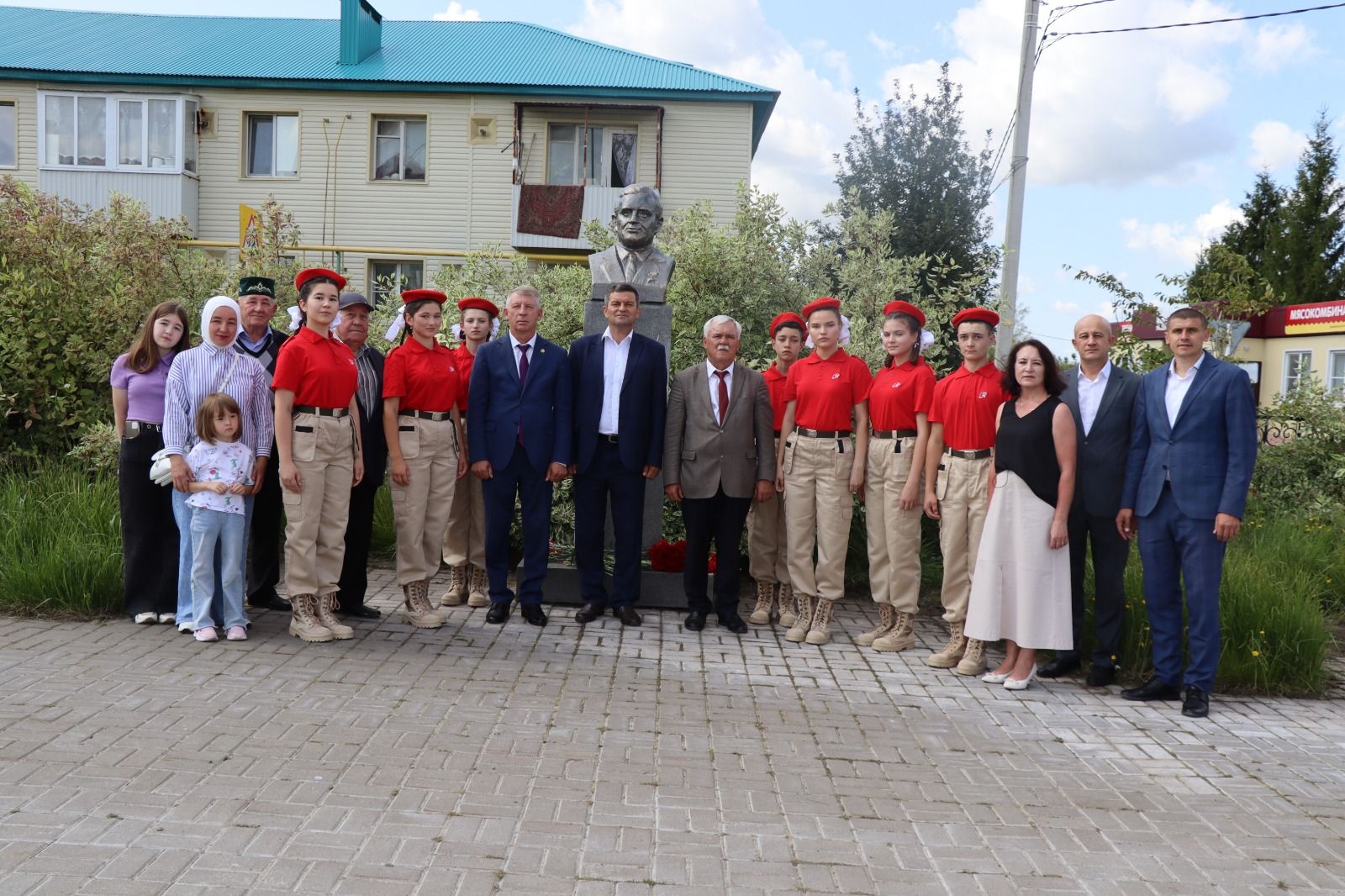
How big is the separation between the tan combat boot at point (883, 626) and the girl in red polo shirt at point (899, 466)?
2 cm

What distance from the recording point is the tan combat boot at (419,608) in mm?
6969

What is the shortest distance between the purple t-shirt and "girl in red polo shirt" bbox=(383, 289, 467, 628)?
1331 mm

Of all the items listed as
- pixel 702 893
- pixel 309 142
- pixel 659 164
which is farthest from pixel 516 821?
pixel 309 142

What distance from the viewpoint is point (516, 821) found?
3850 millimetres

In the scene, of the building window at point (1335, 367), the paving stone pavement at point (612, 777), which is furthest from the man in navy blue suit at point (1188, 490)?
the building window at point (1335, 367)

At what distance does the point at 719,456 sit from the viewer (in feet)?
23.6

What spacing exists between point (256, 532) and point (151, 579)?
29.2 inches

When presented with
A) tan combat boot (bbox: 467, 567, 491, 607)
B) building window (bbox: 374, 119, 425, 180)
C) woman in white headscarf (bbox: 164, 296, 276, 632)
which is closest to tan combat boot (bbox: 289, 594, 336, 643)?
woman in white headscarf (bbox: 164, 296, 276, 632)

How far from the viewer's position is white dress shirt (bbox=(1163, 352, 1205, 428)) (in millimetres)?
5891

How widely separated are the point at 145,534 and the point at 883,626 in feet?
15.3

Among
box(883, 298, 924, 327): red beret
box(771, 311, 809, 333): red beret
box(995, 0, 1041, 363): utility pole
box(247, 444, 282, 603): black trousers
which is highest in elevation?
box(995, 0, 1041, 363): utility pole

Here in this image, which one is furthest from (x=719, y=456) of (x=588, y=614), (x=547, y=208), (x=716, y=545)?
(x=547, y=208)

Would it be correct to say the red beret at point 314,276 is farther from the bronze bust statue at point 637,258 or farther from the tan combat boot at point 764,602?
the tan combat boot at point 764,602

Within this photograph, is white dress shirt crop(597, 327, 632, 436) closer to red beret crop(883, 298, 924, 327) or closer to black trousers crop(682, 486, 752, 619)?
black trousers crop(682, 486, 752, 619)
